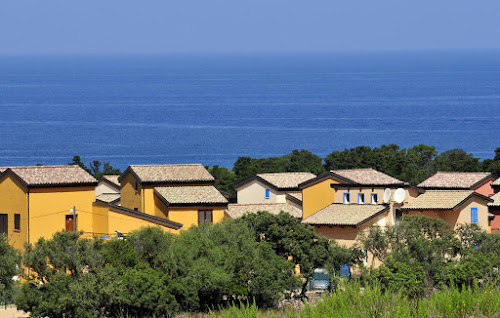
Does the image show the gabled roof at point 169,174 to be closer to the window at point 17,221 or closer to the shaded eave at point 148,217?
the shaded eave at point 148,217

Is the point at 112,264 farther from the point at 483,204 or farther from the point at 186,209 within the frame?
the point at 483,204

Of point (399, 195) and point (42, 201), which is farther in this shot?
point (399, 195)

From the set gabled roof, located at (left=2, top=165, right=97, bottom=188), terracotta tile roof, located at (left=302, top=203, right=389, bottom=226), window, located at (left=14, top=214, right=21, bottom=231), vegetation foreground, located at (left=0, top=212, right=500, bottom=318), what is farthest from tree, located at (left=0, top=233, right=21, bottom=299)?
terracotta tile roof, located at (left=302, top=203, right=389, bottom=226)

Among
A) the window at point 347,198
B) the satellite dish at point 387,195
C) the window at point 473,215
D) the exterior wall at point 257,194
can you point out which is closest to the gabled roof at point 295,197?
the exterior wall at point 257,194

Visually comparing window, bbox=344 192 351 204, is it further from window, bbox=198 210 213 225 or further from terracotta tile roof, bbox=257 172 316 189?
window, bbox=198 210 213 225

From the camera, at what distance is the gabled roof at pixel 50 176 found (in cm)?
4356

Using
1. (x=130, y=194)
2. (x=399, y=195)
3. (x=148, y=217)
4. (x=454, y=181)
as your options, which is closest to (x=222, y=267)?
(x=148, y=217)

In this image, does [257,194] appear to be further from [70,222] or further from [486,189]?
[70,222]

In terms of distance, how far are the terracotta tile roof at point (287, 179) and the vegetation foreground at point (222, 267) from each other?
13152 millimetres

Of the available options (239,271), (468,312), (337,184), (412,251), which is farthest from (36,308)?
(337,184)

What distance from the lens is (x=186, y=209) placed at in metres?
46.0

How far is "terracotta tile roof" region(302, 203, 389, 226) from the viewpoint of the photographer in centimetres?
4603

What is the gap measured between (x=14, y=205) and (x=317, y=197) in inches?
579

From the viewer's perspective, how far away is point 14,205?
4366 cm
